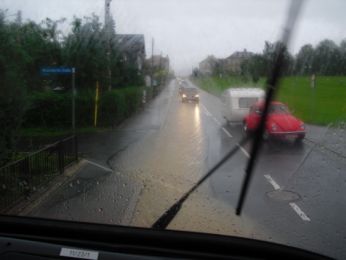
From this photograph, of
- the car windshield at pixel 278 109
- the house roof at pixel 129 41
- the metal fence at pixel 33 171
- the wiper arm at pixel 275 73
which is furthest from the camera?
the metal fence at pixel 33 171

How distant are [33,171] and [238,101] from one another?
10.3ft

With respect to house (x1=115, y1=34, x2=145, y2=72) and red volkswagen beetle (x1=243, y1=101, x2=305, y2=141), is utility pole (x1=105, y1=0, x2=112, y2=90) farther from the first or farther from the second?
red volkswagen beetle (x1=243, y1=101, x2=305, y2=141)

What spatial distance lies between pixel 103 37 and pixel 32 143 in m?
2.91

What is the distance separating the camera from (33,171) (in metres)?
5.35

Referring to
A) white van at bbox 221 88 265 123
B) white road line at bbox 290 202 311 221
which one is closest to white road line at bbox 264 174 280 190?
white road line at bbox 290 202 311 221

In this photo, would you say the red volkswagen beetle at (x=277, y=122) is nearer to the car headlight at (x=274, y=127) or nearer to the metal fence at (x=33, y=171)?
the car headlight at (x=274, y=127)

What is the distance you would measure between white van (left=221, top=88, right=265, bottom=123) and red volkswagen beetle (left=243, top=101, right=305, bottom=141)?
2.2 inches

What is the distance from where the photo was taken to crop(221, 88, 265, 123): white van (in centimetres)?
236

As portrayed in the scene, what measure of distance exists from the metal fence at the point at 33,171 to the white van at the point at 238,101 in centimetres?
220

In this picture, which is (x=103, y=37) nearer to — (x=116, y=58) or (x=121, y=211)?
(x=116, y=58)

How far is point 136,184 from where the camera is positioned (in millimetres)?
4809

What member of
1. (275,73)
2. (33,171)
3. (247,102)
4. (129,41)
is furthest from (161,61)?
(33,171)

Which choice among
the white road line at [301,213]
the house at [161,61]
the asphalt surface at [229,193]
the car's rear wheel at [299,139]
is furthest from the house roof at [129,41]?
the white road line at [301,213]

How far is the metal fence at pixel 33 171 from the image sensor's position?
5.11 metres
